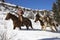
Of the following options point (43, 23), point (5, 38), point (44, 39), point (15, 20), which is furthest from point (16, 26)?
point (5, 38)

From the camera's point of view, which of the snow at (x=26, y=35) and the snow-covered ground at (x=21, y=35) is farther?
the snow at (x=26, y=35)

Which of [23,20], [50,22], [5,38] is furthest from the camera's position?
[23,20]

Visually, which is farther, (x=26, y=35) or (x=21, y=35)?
(x=26, y=35)

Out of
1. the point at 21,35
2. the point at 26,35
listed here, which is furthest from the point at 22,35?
the point at 26,35

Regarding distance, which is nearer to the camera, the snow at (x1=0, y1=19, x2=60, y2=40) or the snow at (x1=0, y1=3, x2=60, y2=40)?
the snow at (x1=0, y1=3, x2=60, y2=40)

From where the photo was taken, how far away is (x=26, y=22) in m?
19.3

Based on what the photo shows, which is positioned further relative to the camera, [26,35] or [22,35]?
[26,35]

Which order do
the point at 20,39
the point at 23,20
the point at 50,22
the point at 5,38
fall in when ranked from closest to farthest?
the point at 5,38 < the point at 20,39 < the point at 50,22 < the point at 23,20

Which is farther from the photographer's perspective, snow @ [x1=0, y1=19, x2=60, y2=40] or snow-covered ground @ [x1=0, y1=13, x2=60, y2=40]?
snow @ [x1=0, y1=19, x2=60, y2=40]

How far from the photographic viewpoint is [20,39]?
35.0ft

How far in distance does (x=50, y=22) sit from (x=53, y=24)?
0.44m

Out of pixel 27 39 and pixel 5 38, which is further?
pixel 27 39

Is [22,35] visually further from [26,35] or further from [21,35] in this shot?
[26,35]

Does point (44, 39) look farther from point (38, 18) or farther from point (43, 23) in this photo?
point (38, 18)
